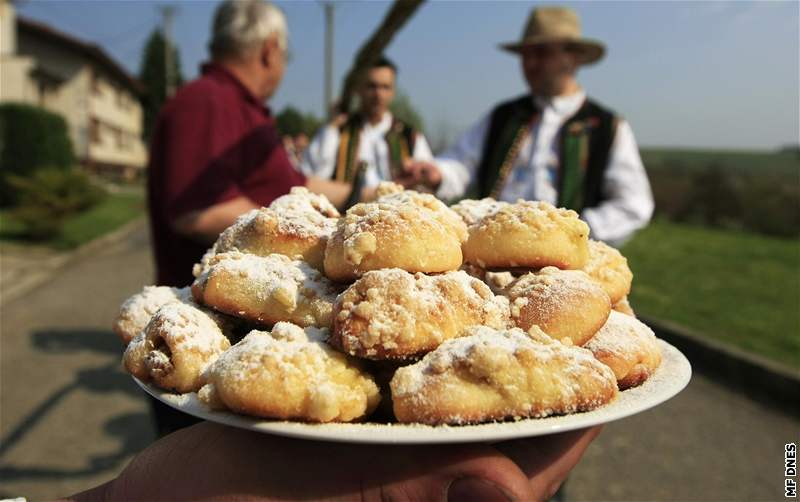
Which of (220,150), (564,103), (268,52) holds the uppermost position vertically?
(268,52)

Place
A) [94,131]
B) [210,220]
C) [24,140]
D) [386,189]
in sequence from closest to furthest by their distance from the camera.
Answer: [386,189] < [210,220] < [24,140] < [94,131]

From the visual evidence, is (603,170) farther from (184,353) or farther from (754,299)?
(754,299)

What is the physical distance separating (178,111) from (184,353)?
241cm

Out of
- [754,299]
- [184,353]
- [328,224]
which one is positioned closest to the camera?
[184,353]

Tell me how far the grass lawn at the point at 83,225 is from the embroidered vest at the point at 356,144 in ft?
30.4

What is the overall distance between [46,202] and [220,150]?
1178 centimetres

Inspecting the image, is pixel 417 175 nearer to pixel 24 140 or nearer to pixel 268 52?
pixel 268 52

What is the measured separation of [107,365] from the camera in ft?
22.0

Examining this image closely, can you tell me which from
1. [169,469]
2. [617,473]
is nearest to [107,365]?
[617,473]

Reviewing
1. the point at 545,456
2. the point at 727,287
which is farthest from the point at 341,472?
the point at 727,287

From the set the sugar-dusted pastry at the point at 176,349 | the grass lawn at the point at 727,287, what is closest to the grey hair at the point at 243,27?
the sugar-dusted pastry at the point at 176,349

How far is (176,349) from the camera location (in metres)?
1.42

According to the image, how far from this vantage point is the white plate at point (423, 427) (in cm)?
117

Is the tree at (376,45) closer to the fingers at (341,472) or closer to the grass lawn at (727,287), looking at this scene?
the fingers at (341,472)
